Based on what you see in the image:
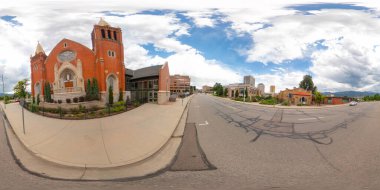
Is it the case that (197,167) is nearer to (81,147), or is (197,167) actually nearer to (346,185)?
(346,185)

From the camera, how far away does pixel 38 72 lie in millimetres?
30797

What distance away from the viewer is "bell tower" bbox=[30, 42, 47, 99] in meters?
29.7

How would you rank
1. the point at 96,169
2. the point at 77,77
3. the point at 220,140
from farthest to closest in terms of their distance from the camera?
the point at 77,77, the point at 220,140, the point at 96,169

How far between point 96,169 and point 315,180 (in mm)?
6431

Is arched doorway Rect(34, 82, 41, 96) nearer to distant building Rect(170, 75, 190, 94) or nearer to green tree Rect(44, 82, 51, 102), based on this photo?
green tree Rect(44, 82, 51, 102)

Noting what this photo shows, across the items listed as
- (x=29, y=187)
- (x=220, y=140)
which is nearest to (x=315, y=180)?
(x=220, y=140)

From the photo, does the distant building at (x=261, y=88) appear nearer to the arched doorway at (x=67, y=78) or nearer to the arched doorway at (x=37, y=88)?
the arched doorway at (x=67, y=78)

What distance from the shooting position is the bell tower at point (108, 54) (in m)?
28.0

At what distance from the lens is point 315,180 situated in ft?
15.6

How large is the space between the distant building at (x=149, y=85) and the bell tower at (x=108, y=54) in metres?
4.96

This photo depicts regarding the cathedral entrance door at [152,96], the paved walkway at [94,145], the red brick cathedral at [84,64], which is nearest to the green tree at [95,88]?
the red brick cathedral at [84,64]

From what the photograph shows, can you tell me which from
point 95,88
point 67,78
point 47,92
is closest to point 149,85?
point 95,88

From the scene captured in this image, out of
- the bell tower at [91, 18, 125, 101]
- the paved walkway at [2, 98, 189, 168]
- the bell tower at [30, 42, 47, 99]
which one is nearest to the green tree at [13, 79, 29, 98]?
the bell tower at [30, 42, 47, 99]

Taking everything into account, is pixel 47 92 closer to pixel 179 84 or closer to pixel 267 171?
pixel 267 171
